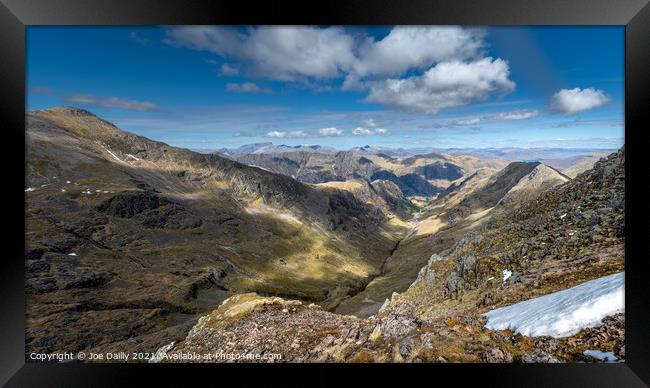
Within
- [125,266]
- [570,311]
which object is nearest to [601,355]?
[570,311]

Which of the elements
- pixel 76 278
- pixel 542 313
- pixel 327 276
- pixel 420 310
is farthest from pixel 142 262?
pixel 542 313

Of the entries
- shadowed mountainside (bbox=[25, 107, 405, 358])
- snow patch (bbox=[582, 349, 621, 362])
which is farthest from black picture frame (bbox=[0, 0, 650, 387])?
shadowed mountainside (bbox=[25, 107, 405, 358])

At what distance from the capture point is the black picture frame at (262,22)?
9930 millimetres

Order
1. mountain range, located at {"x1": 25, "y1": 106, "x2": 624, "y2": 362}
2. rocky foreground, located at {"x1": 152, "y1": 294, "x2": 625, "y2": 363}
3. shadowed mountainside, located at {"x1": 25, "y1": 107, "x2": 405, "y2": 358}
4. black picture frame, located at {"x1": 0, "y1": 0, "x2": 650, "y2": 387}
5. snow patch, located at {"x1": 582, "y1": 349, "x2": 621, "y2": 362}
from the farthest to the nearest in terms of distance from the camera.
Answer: shadowed mountainside, located at {"x1": 25, "y1": 107, "x2": 405, "y2": 358}, mountain range, located at {"x1": 25, "y1": 106, "x2": 624, "y2": 362}, black picture frame, located at {"x1": 0, "y1": 0, "x2": 650, "y2": 387}, rocky foreground, located at {"x1": 152, "y1": 294, "x2": 625, "y2": 363}, snow patch, located at {"x1": 582, "y1": 349, "x2": 621, "y2": 362}

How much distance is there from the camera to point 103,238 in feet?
512

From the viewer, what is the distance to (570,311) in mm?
8859

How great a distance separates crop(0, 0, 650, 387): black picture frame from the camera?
9.93 m

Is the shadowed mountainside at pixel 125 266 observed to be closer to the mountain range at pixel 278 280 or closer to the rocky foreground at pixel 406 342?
the mountain range at pixel 278 280

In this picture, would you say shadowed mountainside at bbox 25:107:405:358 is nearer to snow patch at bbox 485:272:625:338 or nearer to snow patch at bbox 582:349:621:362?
snow patch at bbox 485:272:625:338

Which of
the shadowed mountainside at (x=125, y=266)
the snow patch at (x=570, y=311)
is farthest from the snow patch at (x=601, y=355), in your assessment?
the shadowed mountainside at (x=125, y=266)

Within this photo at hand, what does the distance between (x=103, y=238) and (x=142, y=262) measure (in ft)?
103

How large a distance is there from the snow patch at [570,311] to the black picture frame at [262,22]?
686mm

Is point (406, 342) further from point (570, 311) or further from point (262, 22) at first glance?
point (262, 22)

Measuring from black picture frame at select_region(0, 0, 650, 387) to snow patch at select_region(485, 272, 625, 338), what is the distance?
69 centimetres
